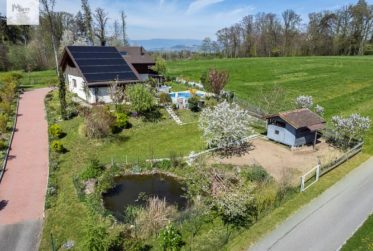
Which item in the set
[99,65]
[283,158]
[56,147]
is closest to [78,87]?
[99,65]

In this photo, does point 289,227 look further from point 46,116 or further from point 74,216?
point 46,116

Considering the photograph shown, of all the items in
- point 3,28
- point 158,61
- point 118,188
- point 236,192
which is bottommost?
point 118,188

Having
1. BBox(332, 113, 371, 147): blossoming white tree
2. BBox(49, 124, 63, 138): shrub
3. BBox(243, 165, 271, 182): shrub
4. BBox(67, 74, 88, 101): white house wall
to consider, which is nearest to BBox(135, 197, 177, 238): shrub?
BBox(243, 165, 271, 182): shrub

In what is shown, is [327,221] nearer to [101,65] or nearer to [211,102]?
[211,102]

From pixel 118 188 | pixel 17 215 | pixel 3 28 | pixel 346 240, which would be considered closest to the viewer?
pixel 346 240

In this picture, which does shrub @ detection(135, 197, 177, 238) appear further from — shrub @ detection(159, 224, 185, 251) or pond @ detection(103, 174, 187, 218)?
pond @ detection(103, 174, 187, 218)

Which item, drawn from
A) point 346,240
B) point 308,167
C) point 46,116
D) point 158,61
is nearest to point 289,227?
point 346,240

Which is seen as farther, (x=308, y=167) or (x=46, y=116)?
(x=46, y=116)

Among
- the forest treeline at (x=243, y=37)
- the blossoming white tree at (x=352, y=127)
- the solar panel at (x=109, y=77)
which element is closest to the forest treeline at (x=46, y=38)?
the forest treeline at (x=243, y=37)
